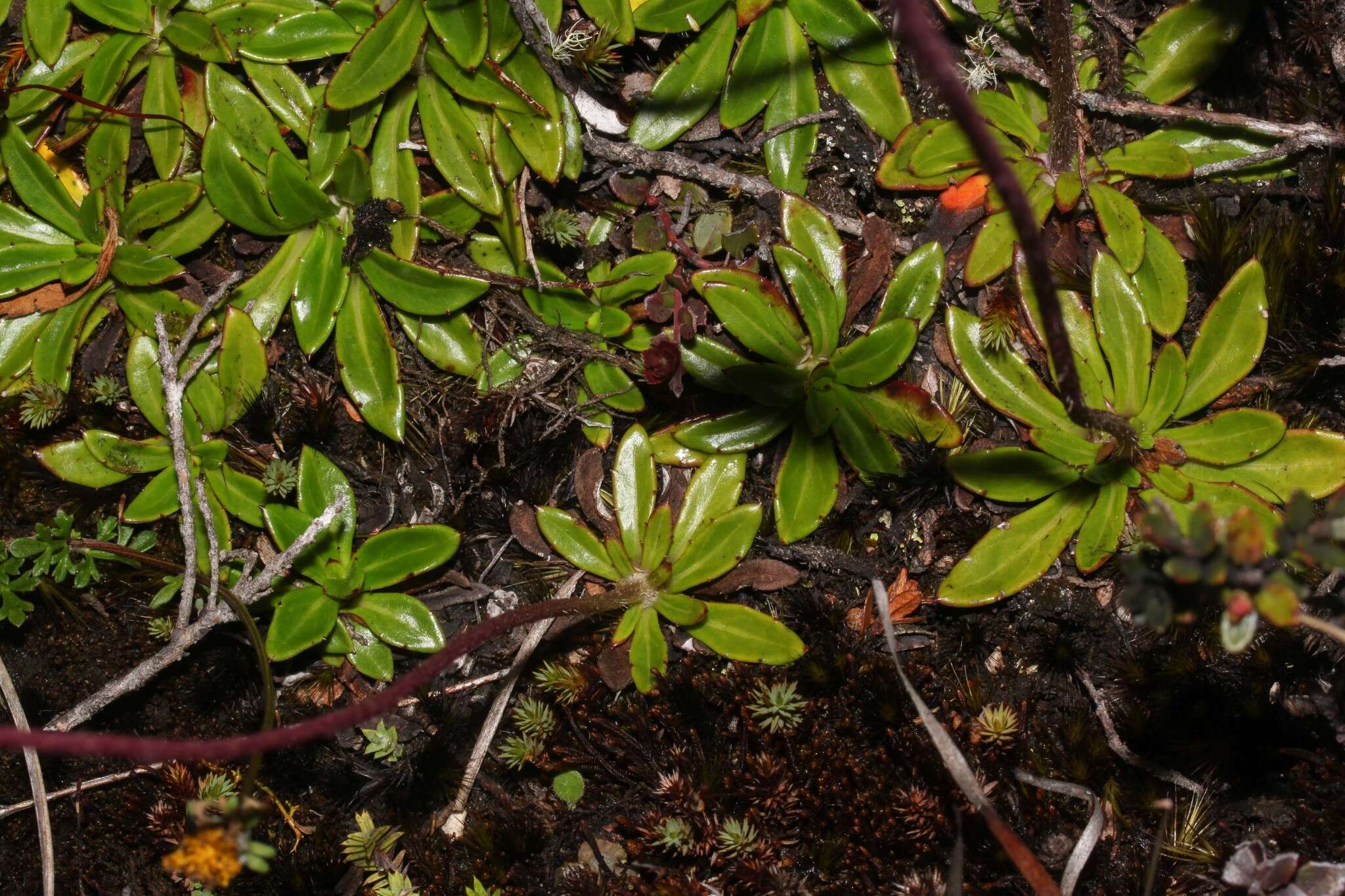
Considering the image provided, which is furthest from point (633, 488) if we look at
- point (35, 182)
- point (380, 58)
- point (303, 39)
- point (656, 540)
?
point (35, 182)

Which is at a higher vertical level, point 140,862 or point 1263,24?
point 1263,24

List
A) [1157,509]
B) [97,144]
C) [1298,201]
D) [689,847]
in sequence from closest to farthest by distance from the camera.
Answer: [1157,509] → [689,847] → [1298,201] → [97,144]

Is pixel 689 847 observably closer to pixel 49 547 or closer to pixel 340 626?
pixel 340 626

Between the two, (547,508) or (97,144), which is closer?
(547,508)

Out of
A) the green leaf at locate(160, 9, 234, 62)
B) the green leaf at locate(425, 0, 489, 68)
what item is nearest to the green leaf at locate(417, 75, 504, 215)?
the green leaf at locate(425, 0, 489, 68)

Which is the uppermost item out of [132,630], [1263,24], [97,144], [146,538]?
[1263,24]

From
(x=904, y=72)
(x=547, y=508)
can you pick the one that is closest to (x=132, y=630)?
(x=547, y=508)

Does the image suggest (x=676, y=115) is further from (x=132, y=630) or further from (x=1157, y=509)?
(x=132, y=630)

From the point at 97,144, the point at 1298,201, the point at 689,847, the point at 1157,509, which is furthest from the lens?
the point at 97,144
